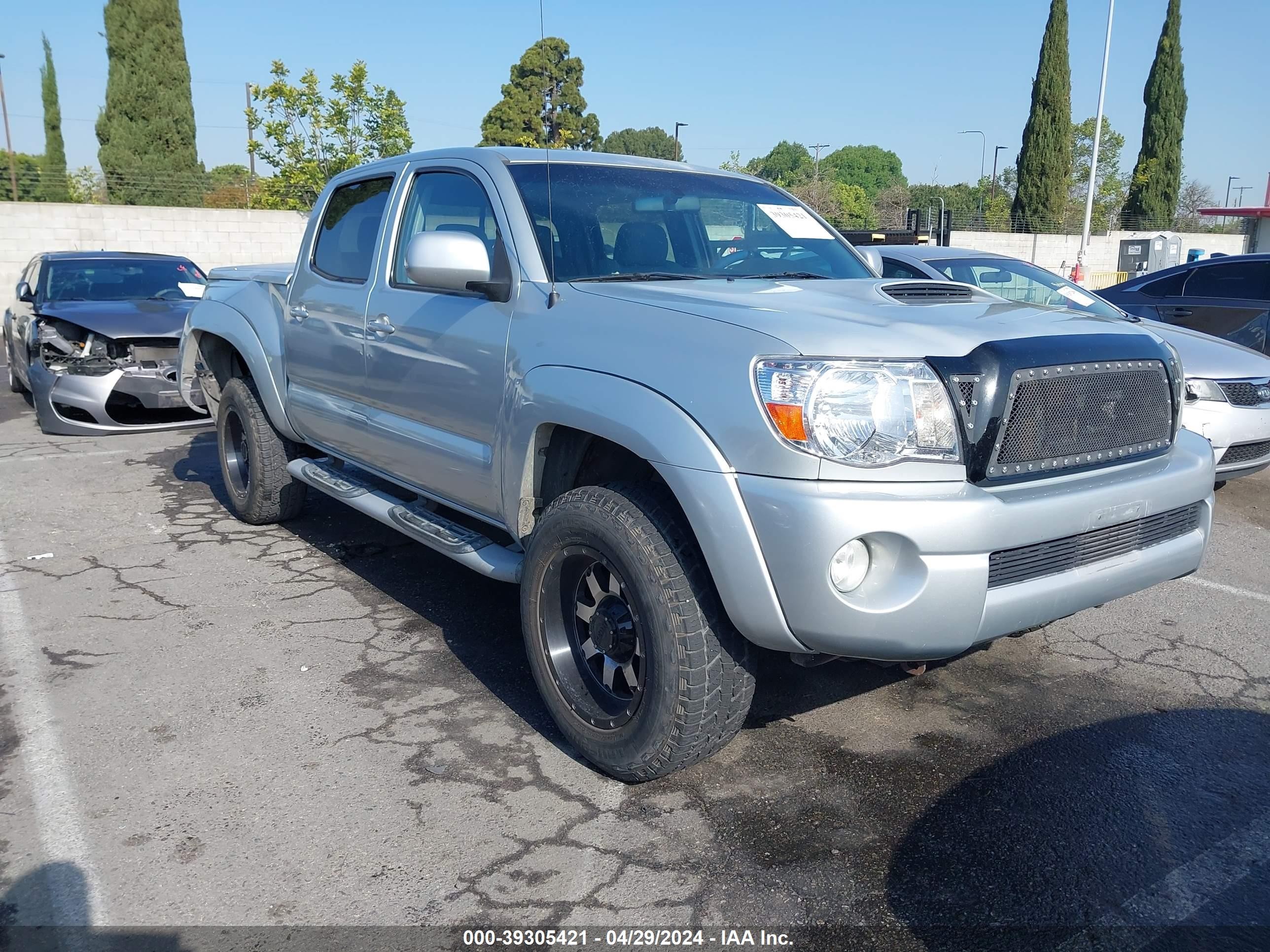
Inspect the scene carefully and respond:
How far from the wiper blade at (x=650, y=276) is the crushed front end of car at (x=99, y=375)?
5.78 metres

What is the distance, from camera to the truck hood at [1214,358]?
6398mm

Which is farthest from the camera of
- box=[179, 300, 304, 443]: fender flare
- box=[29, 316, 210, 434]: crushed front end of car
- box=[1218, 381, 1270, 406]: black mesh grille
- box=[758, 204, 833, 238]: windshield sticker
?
box=[29, 316, 210, 434]: crushed front end of car

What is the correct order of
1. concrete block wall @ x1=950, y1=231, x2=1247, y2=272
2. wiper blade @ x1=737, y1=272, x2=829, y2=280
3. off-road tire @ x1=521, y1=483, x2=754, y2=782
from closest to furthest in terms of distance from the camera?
off-road tire @ x1=521, y1=483, x2=754, y2=782
wiper blade @ x1=737, y1=272, x2=829, y2=280
concrete block wall @ x1=950, y1=231, x2=1247, y2=272

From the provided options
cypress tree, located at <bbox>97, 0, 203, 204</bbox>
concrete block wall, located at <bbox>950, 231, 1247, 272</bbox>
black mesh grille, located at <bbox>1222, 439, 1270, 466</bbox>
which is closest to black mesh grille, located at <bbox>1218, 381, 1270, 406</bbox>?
black mesh grille, located at <bbox>1222, 439, 1270, 466</bbox>

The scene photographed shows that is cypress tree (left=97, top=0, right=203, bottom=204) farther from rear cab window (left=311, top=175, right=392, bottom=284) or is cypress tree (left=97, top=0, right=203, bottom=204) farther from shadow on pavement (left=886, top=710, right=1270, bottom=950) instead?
shadow on pavement (left=886, top=710, right=1270, bottom=950)

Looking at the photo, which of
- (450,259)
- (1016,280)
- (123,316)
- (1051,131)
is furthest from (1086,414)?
(1051,131)

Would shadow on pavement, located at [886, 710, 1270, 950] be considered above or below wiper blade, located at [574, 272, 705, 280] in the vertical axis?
below

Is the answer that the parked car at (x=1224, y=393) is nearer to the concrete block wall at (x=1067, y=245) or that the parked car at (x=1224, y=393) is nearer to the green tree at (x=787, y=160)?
the concrete block wall at (x=1067, y=245)

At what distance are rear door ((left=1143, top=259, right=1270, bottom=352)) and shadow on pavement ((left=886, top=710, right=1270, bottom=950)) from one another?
583 cm

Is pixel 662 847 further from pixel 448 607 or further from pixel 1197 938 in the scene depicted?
pixel 448 607

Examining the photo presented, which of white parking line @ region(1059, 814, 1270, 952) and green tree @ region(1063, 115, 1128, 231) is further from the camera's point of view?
green tree @ region(1063, 115, 1128, 231)

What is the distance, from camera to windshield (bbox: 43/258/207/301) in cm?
939

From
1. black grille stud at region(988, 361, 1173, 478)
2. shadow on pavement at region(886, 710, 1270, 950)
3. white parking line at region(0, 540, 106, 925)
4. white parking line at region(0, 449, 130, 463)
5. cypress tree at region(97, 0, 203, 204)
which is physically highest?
cypress tree at region(97, 0, 203, 204)

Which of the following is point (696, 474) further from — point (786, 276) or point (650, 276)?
point (786, 276)
